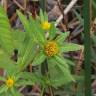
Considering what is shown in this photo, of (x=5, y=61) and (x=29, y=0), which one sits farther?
(x=29, y=0)

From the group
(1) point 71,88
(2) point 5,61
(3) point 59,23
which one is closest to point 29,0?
(3) point 59,23

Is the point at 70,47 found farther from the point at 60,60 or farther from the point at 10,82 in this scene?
the point at 10,82

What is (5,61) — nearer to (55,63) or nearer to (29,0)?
(55,63)

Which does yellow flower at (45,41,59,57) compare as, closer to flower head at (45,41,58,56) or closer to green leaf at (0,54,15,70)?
flower head at (45,41,58,56)

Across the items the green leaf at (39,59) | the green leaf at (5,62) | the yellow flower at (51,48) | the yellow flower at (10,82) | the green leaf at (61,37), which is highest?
the green leaf at (61,37)

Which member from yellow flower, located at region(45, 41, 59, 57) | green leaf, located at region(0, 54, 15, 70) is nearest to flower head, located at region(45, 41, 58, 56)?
yellow flower, located at region(45, 41, 59, 57)

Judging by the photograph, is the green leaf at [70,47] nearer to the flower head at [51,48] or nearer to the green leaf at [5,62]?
the flower head at [51,48]

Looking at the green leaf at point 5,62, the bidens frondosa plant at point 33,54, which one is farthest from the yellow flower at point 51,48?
the green leaf at point 5,62

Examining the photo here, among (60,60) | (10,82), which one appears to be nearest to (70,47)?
(60,60)
